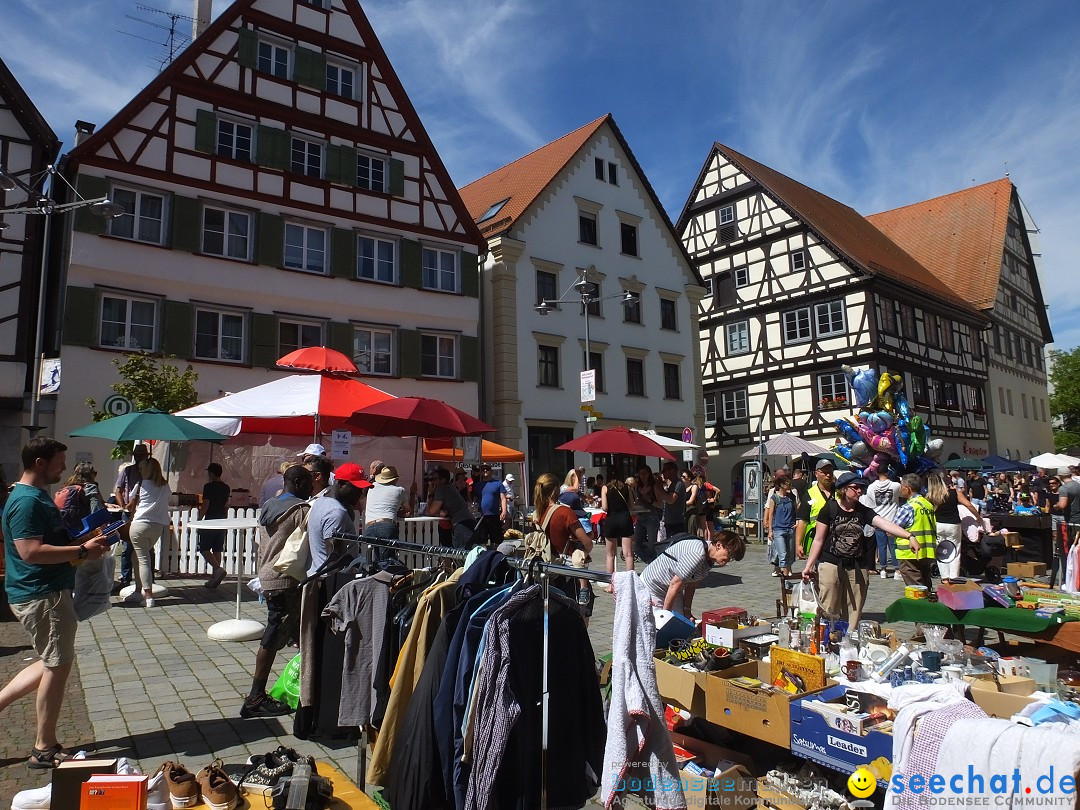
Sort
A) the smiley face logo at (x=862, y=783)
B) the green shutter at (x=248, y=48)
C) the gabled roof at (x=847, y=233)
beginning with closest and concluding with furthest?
the smiley face logo at (x=862, y=783) → the green shutter at (x=248, y=48) → the gabled roof at (x=847, y=233)

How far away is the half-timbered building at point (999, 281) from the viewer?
4072 centimetres

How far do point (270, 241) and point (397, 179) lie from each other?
4.78 metres

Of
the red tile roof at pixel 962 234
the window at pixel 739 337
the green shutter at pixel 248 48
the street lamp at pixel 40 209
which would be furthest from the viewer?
the red tile roof at pixel 962 234

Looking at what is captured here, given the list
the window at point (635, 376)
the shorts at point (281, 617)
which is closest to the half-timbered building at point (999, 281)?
the window at point (635, 376)

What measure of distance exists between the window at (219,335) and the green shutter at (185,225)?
1.69m

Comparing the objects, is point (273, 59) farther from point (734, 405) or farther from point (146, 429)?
point (734, 405)

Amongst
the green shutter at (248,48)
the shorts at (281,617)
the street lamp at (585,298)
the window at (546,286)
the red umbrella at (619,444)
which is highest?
the green shutter at (248,48)

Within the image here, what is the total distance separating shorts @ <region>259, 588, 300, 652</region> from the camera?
212 inches

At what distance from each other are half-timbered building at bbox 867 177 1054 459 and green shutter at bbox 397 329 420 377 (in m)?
30.9

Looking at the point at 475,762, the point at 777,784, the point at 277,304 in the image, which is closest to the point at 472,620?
the point at 475,762

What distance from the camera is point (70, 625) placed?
4.61 m

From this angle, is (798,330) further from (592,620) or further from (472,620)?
(472,620)

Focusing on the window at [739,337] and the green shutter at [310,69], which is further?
the window at [739,337]

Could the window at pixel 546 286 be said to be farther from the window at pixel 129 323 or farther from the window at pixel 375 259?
the window at pixel 129 323
